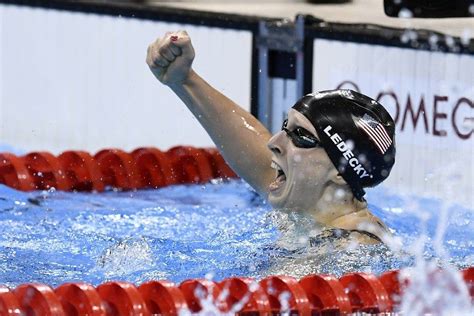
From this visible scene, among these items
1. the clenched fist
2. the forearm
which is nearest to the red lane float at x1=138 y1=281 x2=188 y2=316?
the clenched fist

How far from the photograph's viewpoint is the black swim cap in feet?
10.4

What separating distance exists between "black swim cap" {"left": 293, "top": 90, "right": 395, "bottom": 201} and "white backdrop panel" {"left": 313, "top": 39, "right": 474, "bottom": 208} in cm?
144

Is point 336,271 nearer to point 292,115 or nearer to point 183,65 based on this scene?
point 292,115

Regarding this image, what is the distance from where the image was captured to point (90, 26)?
5.80m

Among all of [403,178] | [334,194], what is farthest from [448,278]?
[403,178]

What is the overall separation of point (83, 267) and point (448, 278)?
1.11 metres

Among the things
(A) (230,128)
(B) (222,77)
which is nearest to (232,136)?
(A) (230,128)

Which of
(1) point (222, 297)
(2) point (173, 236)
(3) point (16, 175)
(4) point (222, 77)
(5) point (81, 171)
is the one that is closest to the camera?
(1) point (222, 297)

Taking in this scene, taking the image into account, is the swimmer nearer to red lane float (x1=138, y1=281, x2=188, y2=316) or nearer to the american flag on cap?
the american flag on cap

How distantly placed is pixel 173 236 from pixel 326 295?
1.35 meters

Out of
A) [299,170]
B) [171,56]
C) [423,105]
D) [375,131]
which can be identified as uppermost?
[171,56]

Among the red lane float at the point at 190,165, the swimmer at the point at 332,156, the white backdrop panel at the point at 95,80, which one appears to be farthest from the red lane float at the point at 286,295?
the white backdrop panel at the point at 95,80

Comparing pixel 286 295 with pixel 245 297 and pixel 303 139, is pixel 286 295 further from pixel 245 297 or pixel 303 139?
pixel 303 139

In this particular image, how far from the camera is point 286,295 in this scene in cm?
281
